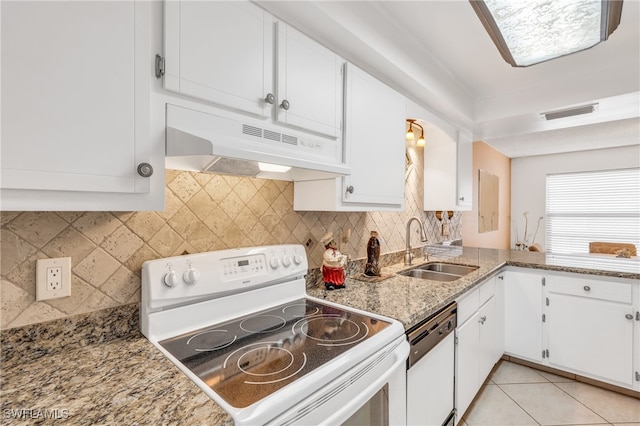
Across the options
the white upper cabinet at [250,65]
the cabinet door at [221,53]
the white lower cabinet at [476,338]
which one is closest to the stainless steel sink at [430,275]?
the white lower cabinet at [476,338]

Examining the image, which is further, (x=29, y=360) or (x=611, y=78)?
(x=611, y=78)

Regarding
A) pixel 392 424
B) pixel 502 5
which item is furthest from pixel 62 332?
pixel 502 5

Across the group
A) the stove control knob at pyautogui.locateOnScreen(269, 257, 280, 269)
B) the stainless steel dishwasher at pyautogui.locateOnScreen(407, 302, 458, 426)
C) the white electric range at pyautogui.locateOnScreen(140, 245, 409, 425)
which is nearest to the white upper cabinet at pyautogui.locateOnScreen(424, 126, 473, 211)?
the stainless steel dishwasher at pyautogui.locateOnScreen(407, 302, 458, 426)

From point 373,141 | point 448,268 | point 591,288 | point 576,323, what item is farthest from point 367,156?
point 576,323

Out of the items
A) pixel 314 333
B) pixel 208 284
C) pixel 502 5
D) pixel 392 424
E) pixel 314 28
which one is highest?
pixel 502 5

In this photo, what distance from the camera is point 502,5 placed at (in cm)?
140

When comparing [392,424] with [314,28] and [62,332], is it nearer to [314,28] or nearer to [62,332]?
[62,332]

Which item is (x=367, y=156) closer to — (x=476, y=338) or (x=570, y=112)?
(x=476, y=338)

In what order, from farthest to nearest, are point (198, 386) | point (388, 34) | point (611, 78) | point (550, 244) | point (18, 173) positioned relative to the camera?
point (550, 244) → point (611, 78) → point (388, 34) → point (198, 386) → point (18, 173)

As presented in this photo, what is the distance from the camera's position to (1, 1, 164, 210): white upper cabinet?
67 cm

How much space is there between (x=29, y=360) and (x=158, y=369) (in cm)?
40

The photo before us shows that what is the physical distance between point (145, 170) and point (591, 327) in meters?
3.05

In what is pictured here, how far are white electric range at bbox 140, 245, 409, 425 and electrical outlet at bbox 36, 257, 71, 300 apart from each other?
0.22 meters

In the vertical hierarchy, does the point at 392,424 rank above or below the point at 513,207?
below
